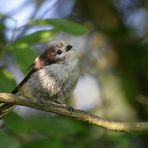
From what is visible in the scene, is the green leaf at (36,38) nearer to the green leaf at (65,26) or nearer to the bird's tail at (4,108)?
the green leaf at (65,26)

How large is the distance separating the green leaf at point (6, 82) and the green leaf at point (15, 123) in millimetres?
274

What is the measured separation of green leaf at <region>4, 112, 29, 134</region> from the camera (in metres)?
3.67

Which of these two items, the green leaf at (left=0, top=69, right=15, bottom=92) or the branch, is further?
the green leaf at (left=0, top=69, right=15, bottom=92)

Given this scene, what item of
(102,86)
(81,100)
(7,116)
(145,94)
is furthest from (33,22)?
(81,100)

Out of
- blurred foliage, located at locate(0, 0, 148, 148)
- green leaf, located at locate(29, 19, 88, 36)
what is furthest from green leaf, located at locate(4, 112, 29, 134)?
blurred foliage, located at locate(0, 0, 148, 148)

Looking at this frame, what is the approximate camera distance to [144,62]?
5.58 meters

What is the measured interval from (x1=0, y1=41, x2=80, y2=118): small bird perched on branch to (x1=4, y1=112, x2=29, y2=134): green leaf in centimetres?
9

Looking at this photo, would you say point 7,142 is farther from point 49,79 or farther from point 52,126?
point 52,126

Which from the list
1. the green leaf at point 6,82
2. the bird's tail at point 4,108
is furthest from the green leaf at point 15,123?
the green leaf at point 6,82

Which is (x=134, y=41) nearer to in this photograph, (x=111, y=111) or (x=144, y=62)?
(x=144, y=62)

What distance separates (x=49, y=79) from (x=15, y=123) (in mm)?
396

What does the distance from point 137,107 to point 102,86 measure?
45 cm

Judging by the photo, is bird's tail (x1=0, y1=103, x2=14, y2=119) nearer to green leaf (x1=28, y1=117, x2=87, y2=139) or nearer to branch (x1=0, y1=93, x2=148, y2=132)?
branch (x1=0, y1=93, x2=148, y2=132)

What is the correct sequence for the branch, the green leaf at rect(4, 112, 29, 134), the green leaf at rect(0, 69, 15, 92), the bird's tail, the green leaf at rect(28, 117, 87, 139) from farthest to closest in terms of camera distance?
the green leaf at rect(28, 117, 87, 139) → the green leaf at rect(4, 112, 29, 134) → the bird's tail → the green leaf at rect(0, 69, 15, 92) → the branch
